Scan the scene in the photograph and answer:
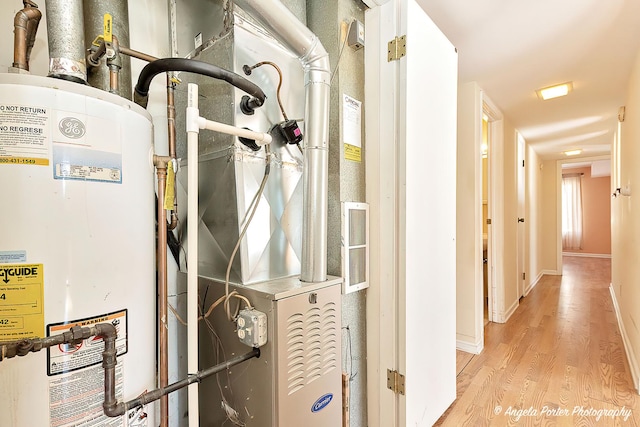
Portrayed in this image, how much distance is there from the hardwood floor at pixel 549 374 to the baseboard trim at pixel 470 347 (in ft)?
0.16

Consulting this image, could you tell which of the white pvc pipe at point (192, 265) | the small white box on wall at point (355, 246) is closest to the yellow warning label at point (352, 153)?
the small white box on wall at point (355, 246)

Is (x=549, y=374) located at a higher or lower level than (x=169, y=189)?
lower

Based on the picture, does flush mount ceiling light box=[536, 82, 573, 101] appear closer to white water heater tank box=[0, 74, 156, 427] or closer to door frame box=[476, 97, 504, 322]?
door frame box=[476, 97, 504, 322]

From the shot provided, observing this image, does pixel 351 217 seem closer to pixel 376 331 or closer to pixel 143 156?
pixel 376 331

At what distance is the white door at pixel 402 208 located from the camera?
4.54ft

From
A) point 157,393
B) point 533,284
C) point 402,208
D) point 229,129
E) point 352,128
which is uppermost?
point 352,128

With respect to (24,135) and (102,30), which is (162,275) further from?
(102,30)

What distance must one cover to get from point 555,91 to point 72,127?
3520 mm

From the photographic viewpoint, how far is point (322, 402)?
3.59ft

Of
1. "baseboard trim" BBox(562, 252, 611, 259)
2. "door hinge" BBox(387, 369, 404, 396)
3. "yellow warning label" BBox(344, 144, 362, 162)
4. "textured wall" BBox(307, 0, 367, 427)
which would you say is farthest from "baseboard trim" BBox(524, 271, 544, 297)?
"yellow warning label" BBox(344, 144, 362, 162)

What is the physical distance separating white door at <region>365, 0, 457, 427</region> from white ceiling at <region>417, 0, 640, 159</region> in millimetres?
475

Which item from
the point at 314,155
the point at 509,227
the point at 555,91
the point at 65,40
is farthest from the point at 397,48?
the point at 509,227

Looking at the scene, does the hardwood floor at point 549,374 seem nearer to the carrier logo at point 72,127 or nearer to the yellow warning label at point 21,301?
the yellow warning label at point 21,301

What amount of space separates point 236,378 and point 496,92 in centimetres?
313
